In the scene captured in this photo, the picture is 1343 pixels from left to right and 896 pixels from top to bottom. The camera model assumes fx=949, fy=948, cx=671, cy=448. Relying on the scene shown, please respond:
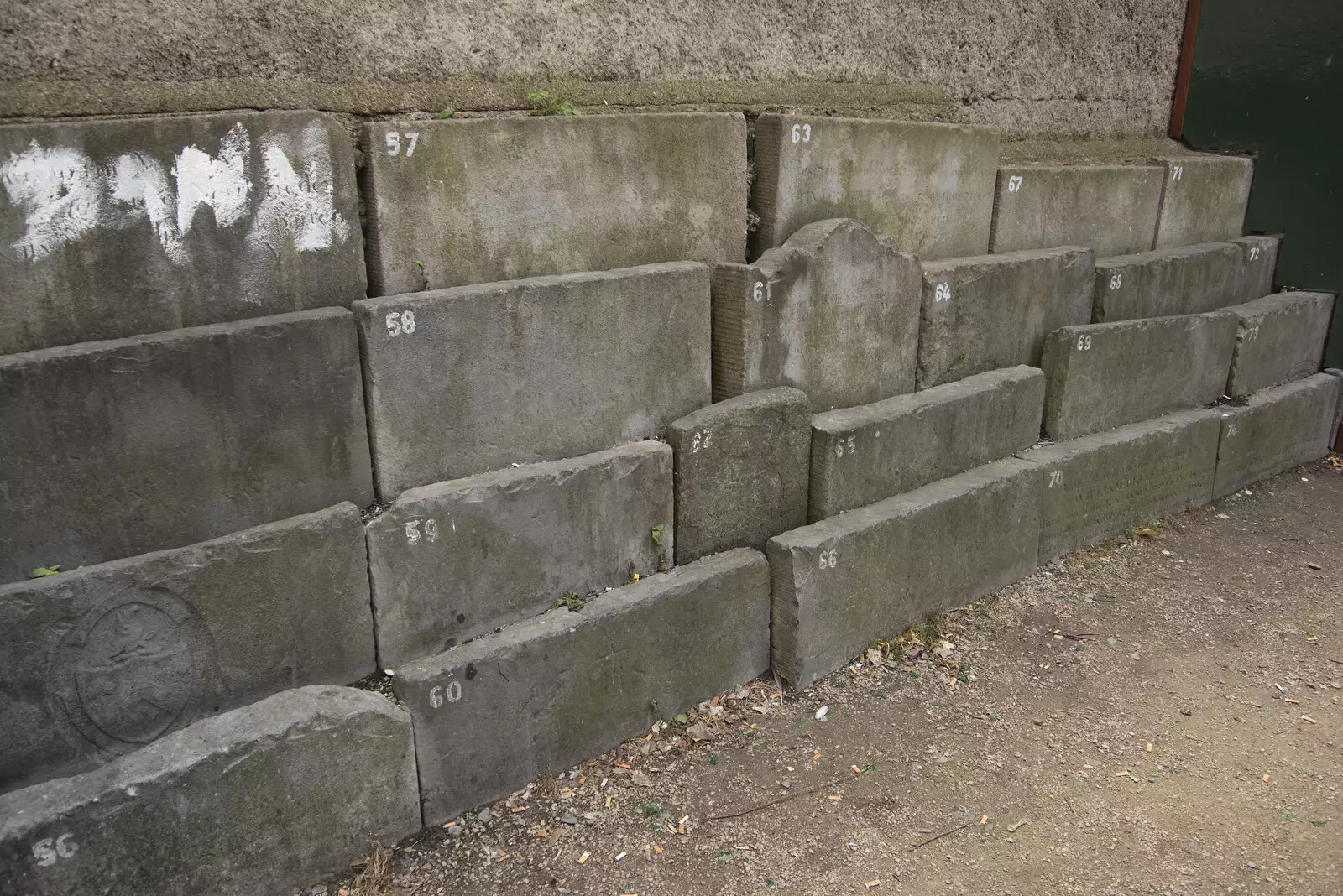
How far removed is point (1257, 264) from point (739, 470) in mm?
4780

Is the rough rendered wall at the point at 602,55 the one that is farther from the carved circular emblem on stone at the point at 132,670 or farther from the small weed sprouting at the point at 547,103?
the carved circular emblem on stone at the point at 132,670

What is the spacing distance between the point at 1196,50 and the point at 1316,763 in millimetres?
4767

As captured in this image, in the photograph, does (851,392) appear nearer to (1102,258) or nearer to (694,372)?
(694,372)

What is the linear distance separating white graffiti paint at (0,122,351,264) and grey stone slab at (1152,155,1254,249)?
5301mm

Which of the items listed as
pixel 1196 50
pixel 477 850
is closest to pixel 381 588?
pixel 477 850

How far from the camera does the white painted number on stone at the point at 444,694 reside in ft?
9.95

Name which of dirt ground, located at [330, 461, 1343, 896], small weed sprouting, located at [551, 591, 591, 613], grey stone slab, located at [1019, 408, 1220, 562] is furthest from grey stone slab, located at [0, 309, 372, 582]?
grey stone slab, located at [1019, 408, 1220, 562]

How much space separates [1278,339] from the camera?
20.9 feet

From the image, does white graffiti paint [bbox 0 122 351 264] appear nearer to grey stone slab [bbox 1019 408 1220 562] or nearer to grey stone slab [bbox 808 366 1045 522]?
grey stone slab [bbox 808 366 1045 522]

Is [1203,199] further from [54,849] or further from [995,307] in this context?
[54,849]

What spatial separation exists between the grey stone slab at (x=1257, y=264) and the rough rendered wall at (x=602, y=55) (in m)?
1.22

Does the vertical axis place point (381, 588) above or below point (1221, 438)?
above

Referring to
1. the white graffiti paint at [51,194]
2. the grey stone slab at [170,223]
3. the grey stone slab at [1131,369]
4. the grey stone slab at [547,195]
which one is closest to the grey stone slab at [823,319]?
the grey stone slab at [547,195]

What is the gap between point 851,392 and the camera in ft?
14.8
